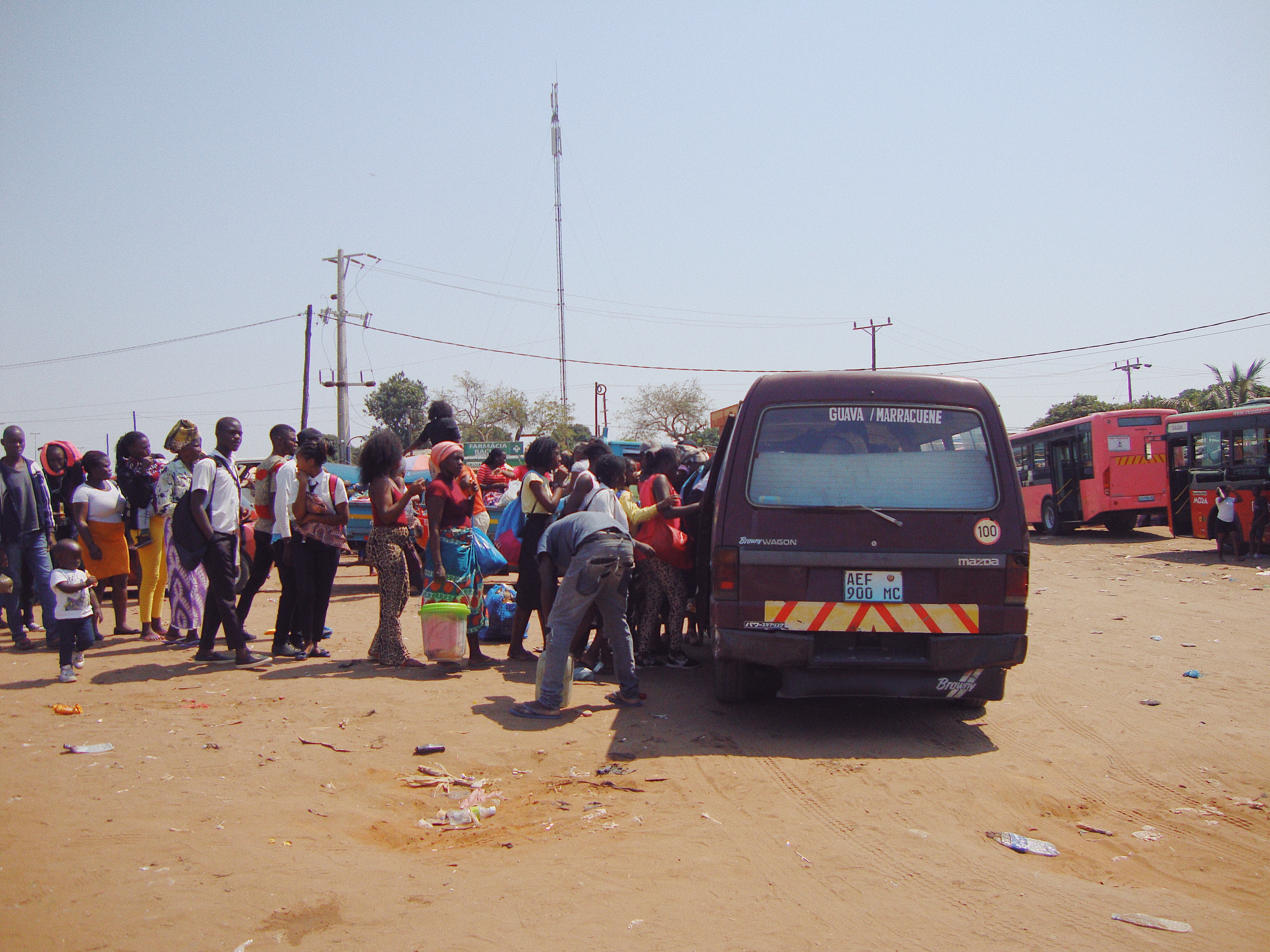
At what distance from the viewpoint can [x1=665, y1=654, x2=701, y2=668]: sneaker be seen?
7.11 m

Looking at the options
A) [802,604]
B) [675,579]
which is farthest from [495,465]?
[802,604]

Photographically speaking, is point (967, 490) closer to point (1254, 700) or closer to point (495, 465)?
point (1254, 700)

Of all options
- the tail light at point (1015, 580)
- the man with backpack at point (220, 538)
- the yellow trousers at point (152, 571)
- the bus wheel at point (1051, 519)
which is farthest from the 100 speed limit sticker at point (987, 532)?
the bus wheel at point (1051, 519)

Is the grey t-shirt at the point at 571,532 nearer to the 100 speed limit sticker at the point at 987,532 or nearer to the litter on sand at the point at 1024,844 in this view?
the 100 speed limit sticker at the point at 987,532

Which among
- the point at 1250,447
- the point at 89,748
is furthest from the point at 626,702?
the point at 1250,447

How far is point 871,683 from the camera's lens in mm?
5023

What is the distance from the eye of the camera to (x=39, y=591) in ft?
24.3

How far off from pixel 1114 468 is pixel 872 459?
18.6 metres

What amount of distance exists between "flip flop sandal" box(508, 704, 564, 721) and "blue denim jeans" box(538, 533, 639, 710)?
4 centimetres

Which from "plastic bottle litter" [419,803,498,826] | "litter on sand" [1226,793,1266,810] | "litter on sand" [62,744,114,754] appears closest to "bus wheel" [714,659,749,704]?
"plastic bottle litter" [419,803,498,826]

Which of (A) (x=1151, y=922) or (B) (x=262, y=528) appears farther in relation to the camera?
(B) (x=262, y=528)

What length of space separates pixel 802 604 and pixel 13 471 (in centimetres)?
665

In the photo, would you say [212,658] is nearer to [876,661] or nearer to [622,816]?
[622,816]

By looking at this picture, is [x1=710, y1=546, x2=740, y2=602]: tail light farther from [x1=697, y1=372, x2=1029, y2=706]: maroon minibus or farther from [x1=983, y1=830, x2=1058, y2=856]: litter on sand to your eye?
[x1=983, y1=830, x2=1058, y2=856]: litter on sand
